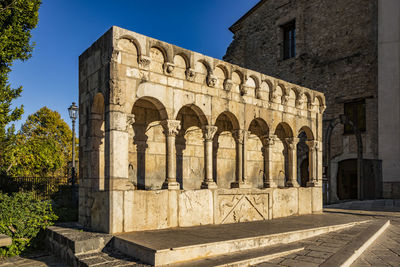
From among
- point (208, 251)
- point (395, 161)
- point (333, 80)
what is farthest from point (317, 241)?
point (333, 80)

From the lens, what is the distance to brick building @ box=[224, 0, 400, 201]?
531 inches

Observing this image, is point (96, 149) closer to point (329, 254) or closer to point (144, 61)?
point (144, 61)

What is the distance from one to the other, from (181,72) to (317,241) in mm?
3877

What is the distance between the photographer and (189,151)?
25.5 ft

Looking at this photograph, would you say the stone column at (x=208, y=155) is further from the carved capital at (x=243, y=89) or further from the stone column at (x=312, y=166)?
the stone column at (x=312, y=166)

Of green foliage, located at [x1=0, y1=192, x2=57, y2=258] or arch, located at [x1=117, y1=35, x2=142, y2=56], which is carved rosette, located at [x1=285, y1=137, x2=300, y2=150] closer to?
arch, located at [x1=117, y1=35, x2=142, y2=56]

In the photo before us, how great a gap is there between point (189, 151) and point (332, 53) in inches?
447

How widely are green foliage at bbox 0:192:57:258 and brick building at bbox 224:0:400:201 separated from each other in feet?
33.6

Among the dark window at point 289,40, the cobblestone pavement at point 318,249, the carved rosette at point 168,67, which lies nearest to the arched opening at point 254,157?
the cobblestone pavement at point 318,249

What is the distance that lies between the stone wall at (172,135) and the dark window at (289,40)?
9.87 metres

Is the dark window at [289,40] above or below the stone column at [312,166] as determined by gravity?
above

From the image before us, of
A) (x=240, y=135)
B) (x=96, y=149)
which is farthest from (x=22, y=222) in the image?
(x=240, y=135)

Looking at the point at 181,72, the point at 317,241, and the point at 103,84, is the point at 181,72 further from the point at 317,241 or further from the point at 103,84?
the point at 317,241

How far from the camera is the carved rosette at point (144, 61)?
18.5 feet
